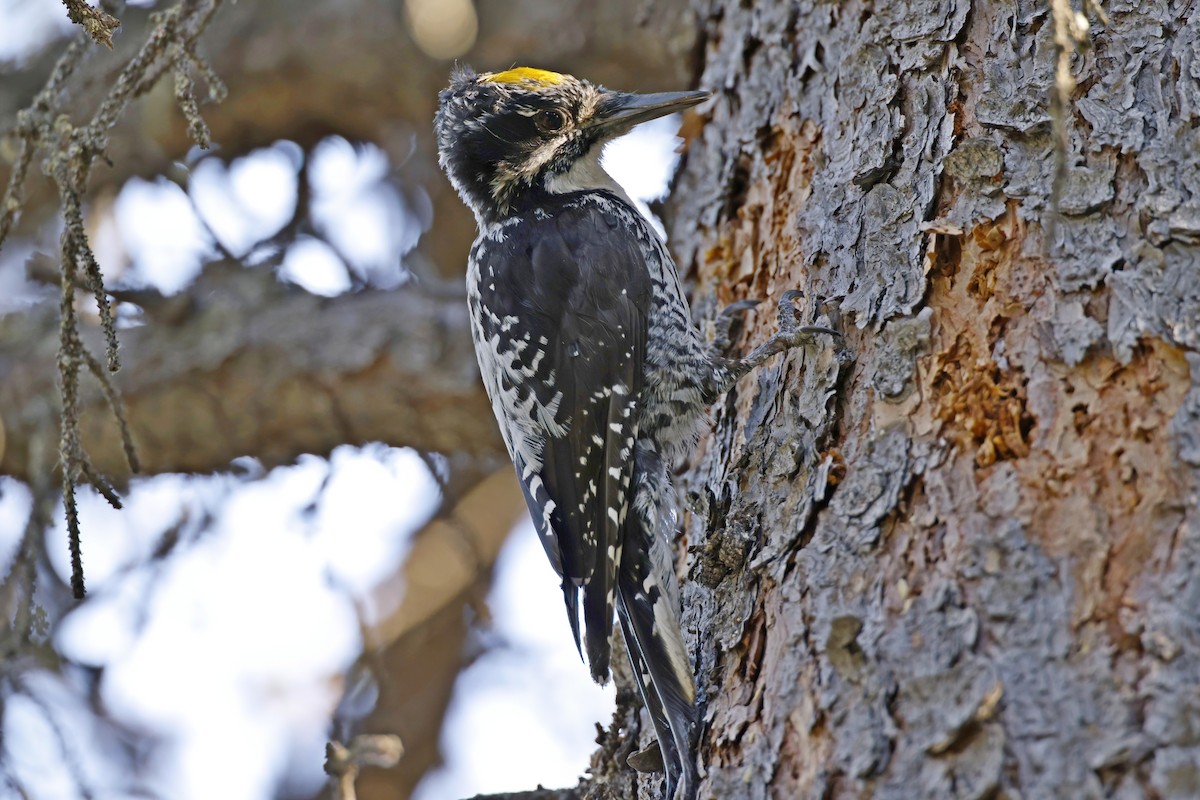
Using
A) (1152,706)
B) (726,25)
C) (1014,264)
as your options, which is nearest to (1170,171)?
(1014,264)

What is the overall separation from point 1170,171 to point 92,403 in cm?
400

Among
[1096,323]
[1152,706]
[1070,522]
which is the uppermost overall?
[1096,323]

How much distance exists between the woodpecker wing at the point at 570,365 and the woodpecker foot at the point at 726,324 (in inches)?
9.4

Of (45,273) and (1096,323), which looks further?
(45,273)

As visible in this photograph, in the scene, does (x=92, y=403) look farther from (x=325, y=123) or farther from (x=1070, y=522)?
(x=1070, y=522)

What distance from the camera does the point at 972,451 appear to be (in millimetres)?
2121

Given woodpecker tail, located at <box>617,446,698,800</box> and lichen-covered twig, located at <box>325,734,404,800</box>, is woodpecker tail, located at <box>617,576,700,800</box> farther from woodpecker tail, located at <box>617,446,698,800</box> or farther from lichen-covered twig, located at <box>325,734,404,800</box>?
lichen-covered twig, located at <box>325,734,404,800</box>

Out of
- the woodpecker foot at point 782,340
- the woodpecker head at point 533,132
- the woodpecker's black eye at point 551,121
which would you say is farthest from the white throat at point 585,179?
the woodpecker foot at point 782,340

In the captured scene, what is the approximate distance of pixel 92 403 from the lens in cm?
455

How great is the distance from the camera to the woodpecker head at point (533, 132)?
12.3 feet

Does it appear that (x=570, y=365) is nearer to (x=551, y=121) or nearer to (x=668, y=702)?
(x=551, y=121)

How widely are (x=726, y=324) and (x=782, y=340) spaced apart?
2.08 feet

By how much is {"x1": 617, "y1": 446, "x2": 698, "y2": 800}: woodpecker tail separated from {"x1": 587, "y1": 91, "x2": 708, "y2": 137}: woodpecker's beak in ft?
3.78

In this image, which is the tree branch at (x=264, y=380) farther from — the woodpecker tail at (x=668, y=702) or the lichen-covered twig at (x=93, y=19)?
the lichen-covered twig at (x=93, y=19)
